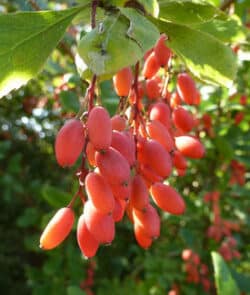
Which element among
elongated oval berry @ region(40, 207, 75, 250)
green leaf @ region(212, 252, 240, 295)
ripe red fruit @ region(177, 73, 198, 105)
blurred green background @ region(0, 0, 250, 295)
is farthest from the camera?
blurred green background @ region(0, 0, 250, 295)

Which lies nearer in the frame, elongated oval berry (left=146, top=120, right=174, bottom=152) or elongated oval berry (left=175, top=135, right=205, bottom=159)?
elongated oval berry (left=146, top=120, right=174, bottom=152)

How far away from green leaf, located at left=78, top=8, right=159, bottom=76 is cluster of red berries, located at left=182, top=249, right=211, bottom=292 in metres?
1.96

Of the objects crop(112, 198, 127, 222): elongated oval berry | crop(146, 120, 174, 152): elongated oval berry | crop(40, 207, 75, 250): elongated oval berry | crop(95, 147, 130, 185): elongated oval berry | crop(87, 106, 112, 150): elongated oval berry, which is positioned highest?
crop(87, 106, 112, 150): elongated oval berry

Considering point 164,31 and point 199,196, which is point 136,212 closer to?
point 164,31

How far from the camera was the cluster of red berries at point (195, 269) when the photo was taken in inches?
103

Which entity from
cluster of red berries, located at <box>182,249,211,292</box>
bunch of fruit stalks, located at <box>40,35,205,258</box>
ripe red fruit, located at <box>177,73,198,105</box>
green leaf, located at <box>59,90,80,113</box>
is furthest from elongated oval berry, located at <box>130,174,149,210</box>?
cluster of red berries, located at <box>182,249,211,292</box>

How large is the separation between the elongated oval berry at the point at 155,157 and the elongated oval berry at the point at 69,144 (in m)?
0.13

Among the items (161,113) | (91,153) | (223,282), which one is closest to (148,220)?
(91,153)

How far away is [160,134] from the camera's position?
1.00 meters

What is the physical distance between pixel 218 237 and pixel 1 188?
1.54m

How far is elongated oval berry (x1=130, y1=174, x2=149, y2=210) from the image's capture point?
91cm

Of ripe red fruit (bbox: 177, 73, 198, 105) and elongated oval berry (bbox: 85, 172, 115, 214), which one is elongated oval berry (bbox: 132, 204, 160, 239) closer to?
elongated oval berry (bbox: 85, 172, 115, 214)

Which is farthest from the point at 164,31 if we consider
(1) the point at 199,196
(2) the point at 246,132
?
(1) the point at 199,196

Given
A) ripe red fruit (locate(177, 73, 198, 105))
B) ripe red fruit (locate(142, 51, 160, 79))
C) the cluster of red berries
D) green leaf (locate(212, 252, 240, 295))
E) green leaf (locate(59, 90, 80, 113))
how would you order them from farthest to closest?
the cluster of red berries < green leaf (locate(59, 90, 80, 113)) < green leaf (locate(212, 252, 240, 295)) < ripe red fruit (locate(177, 73, 198, 105)) < ripe red fruit (locate(142, 51, 160, 79))
